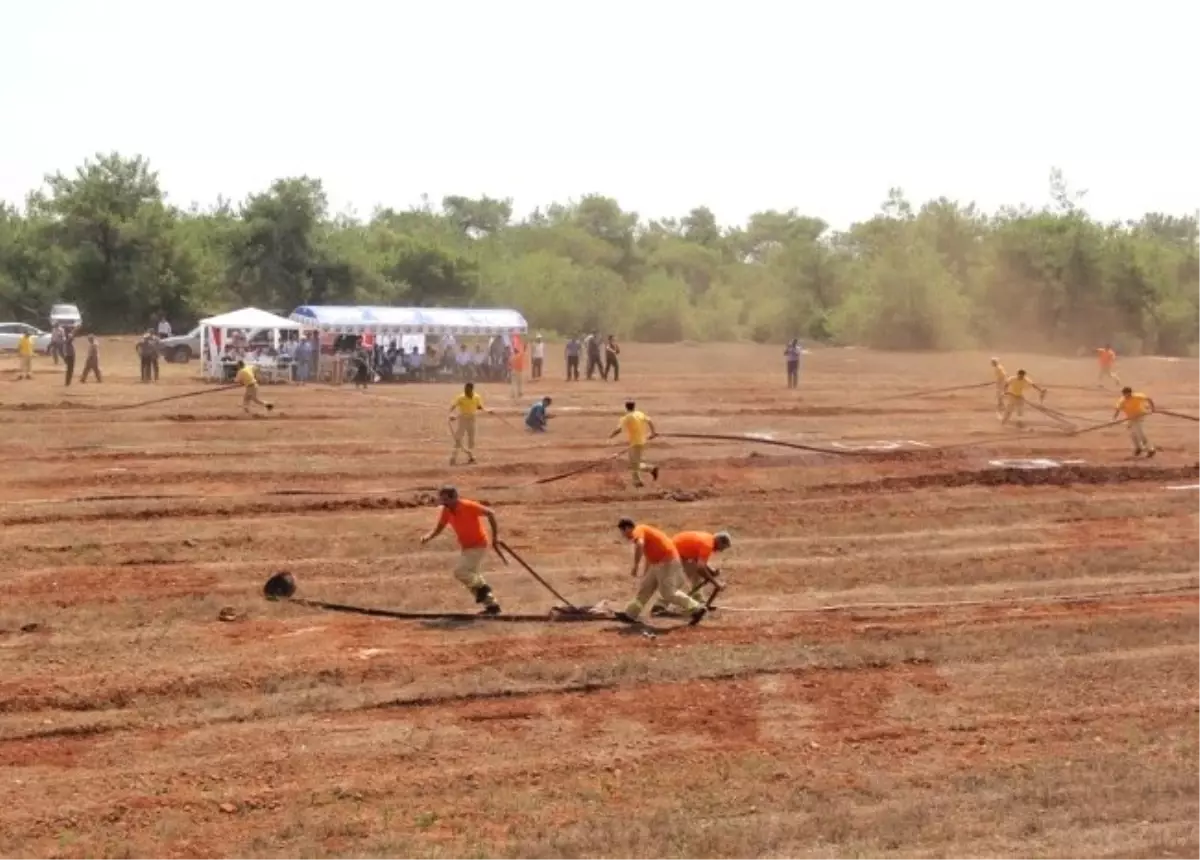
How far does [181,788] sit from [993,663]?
8067mm

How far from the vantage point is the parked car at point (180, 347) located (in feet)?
181

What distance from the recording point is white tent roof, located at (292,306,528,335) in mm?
46750

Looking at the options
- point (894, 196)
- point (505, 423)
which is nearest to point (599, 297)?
point (894, 196)

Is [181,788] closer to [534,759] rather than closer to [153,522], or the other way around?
[534,759]

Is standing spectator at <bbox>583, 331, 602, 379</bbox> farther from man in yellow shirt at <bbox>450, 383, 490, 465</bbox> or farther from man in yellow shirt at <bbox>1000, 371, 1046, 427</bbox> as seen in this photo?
man in yellow shirt at <bbox>450, 383, 490, 465</bbox>

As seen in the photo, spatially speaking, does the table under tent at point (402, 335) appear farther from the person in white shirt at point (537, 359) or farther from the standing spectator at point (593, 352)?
the standing spectator at point (593, 352)

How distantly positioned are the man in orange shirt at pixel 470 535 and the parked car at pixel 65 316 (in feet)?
150

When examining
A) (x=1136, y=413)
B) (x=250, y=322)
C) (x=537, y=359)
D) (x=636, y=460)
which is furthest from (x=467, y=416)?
(x=537, y=359)

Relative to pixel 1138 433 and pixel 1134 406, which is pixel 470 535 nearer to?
pixel 1134 406

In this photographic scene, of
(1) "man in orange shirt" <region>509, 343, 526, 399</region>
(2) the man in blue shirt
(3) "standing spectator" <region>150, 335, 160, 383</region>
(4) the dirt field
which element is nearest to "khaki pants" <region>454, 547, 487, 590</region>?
(4) the dirt field

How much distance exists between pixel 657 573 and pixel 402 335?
103 ft

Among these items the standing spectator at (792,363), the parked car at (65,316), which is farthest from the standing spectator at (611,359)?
the parked car at (65,316)

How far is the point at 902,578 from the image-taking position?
20609mm

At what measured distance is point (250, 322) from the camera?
45969 millimetres
